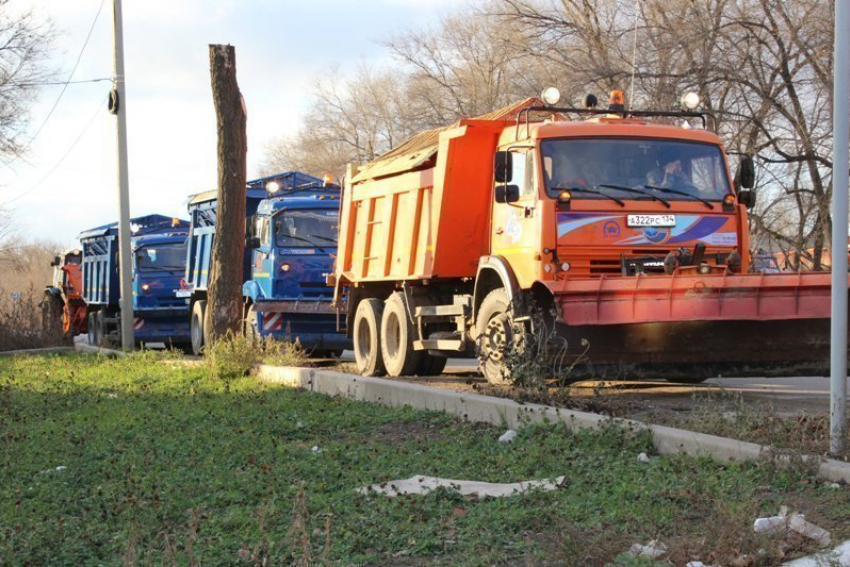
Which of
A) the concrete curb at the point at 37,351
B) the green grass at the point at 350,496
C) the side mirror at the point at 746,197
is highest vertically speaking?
the side mirror at the point at 746,197

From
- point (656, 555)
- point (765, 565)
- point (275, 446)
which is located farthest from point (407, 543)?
point (275, 446)

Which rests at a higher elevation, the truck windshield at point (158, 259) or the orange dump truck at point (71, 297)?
the truck windshield at point (158, 259)

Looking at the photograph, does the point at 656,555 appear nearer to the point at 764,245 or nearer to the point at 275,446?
the point at 275,446

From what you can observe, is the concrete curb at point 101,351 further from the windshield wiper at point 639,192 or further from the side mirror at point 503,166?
the windshield wiper at point 639,192

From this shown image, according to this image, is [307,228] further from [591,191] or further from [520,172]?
[591,191]

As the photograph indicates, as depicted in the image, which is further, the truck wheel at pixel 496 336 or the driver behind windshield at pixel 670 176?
the driver behind windshield at pixel 670 176

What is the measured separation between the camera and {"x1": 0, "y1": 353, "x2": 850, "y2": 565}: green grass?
5453 millimetres

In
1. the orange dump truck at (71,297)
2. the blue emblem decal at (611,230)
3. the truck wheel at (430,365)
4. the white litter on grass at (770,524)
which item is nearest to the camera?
the white litter on grass at (770,524)

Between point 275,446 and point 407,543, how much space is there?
10.6 ft

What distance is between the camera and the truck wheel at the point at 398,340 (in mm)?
14688

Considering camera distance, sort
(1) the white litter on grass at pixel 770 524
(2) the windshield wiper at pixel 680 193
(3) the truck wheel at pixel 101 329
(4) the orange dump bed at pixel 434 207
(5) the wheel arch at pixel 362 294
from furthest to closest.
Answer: (3) the truck wheel at pixel 101 329
(5) the wheel arch at pixel 362 294
(4) the orange dump bed at pixel 434 207
(2) the windshield wiper at pixel 680 193
(1) the white litter on grass at pixel 770 524

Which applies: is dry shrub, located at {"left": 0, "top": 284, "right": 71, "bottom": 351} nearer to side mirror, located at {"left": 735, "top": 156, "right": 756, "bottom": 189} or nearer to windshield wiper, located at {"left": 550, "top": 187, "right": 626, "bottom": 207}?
windshield wiper, located at {"left": 550, "top": 187, "right": 626, "bottom": 207}

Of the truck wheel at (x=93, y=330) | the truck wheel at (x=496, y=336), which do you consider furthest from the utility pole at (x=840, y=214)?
the truck wheel at (x=93, y=330)

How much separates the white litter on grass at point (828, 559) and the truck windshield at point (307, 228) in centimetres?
1510
